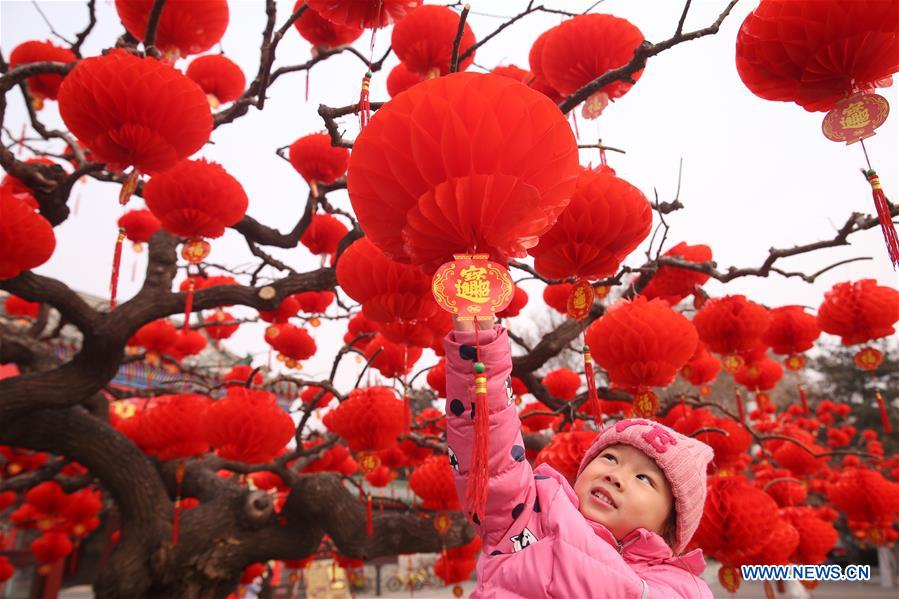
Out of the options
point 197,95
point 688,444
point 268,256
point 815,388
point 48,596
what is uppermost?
point 815,388


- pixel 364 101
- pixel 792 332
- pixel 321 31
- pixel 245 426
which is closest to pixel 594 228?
pixel 364 101

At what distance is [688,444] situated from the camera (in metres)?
1.29

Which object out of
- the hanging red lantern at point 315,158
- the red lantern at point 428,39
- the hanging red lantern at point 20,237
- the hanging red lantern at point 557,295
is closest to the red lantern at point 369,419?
the hanging red lantern at point 557,295

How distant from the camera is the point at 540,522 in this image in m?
1.01

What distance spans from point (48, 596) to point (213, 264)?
25.0 ft

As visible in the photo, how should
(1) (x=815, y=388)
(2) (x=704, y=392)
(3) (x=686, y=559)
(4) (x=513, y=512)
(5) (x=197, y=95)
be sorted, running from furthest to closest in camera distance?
(1) (x=815, y=388), (2) (x=704, y=392), (5) (x=197, y=95), (3) (x=686, y=559), (4) (x=513, y=512)

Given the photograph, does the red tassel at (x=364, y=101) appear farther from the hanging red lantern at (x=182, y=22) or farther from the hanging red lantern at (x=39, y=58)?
the hanging red lantern at (x=39, y=58)

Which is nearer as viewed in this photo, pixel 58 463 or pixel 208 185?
pixel 208 185

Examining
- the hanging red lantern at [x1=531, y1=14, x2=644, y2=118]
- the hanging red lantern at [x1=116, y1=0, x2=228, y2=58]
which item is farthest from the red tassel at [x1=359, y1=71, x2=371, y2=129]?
the hanging red lantern at [x1=116, y1=0, x2=228, y2=58]

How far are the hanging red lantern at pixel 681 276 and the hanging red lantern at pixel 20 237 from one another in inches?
121

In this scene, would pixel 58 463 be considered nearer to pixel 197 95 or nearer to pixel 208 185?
pixel 208 185

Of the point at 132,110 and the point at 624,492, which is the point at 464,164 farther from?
the point at 132,110

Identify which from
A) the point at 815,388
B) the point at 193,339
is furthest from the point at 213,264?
the point at 815,388

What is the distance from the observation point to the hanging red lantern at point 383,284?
1847 mm
